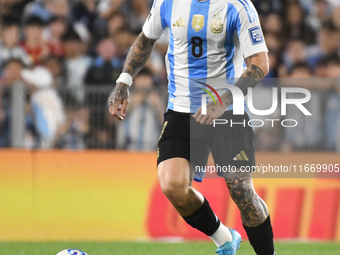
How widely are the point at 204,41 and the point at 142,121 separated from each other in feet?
10.2

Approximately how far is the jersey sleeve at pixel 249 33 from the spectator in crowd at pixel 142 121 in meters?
3.22

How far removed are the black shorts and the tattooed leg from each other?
10 centimetres

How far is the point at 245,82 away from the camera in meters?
4.04

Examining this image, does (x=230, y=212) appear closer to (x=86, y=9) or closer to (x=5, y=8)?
(x=86, y=9)

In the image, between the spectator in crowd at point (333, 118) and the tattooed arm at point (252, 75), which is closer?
the tattooed arm at point (252, 75)

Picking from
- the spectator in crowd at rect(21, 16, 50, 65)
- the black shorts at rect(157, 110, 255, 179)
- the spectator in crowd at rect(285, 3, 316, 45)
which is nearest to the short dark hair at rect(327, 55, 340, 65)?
the spectator in crowd at rect(285, 3, 316, 45)

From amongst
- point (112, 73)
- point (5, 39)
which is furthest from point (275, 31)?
point (5, 39)

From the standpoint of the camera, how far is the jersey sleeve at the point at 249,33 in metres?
4.12

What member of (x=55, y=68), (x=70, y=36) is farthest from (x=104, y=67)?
(x=70, y=36)

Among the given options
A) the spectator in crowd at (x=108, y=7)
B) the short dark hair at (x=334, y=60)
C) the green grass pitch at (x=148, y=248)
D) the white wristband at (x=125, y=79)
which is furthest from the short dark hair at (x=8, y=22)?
the short dark hair at (x=334, y=60)

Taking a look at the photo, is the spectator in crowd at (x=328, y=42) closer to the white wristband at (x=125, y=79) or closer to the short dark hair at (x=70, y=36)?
the short dark hair at (x=70, y=36)

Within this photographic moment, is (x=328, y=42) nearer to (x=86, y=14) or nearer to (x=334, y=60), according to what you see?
(x=334, y=60)

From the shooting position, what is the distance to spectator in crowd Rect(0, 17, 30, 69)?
8211 mm

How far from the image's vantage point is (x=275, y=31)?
30.3ft
